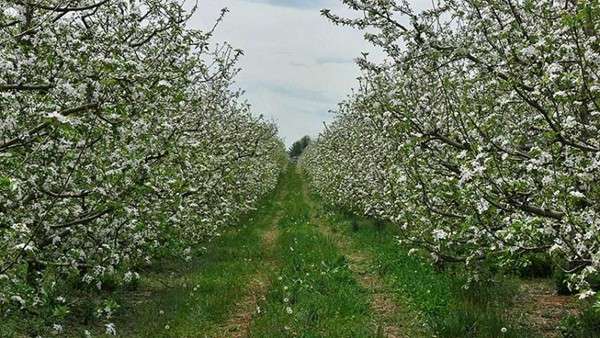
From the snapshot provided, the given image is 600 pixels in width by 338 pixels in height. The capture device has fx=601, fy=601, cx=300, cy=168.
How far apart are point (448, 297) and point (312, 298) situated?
2423 mm

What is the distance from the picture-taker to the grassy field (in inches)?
360

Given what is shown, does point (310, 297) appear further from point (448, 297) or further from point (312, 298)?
point (448, 297)

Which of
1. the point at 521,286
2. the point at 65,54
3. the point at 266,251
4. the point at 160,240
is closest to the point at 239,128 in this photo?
the point at 266,251

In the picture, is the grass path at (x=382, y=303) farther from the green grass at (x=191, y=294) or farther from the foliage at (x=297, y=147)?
the foliage at (x=297, y=147)

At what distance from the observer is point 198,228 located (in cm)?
1466

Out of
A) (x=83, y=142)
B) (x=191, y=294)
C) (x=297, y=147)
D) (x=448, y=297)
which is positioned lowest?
(x=191, y=294)

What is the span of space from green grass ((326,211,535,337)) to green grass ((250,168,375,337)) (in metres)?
0.91

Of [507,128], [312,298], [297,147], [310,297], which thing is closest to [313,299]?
[312,298]

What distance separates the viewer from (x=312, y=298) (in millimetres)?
11008

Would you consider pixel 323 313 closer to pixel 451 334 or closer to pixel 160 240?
pixel 451 334

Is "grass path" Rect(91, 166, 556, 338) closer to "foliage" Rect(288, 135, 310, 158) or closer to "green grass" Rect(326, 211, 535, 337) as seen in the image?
"green grass" Rect(326, 211, 535, 337)

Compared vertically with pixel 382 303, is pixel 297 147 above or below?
above

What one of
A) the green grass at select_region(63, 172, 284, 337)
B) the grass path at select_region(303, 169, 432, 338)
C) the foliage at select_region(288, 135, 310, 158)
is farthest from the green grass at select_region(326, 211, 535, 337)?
the foliage at select_region(288, 135, 310, 158)

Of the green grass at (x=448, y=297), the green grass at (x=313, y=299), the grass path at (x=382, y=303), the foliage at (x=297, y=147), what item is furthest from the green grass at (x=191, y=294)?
the foliage at (x=297, y=147)
